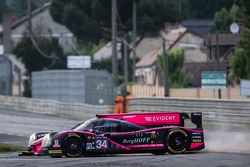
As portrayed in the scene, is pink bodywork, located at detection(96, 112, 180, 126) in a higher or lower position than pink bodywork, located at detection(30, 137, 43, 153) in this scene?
higher

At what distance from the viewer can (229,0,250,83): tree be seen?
103 feet

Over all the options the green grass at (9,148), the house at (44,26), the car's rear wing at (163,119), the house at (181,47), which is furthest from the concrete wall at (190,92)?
the house at (44,26)

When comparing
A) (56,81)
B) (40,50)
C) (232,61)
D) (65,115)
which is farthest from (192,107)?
(40,50)

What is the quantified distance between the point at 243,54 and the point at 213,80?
386cm

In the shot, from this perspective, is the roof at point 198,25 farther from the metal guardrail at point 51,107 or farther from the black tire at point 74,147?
the black tire at point 74,147

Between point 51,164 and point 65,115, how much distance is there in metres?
27.7

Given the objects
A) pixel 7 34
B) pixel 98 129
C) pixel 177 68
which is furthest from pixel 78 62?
pixel 98 129

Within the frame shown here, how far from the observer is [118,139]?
71.2ft

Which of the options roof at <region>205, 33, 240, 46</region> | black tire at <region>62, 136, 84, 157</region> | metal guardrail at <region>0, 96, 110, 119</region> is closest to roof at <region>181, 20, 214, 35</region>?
metal guardrail at <region>0, 96, 110, 119</region>

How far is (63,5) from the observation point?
76.9 meters

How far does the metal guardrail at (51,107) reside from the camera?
43312 mm

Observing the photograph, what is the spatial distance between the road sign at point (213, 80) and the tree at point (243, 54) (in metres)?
1.20

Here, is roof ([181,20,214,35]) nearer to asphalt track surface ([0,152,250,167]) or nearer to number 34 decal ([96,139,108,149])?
number 34 decal ([96,139,108,149])

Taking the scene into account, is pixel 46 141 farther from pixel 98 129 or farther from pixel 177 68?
pixel 177 68
